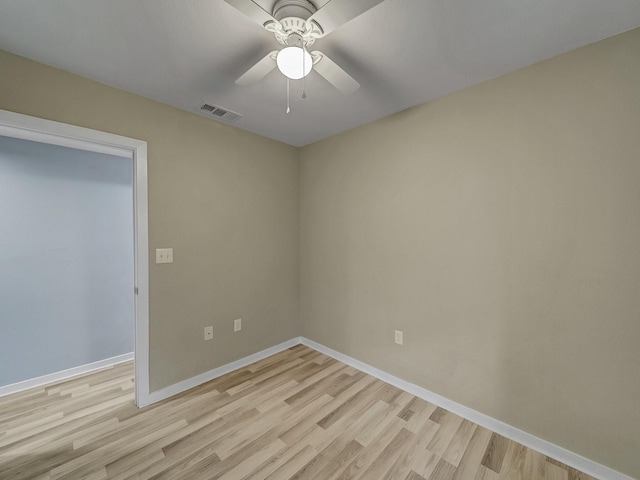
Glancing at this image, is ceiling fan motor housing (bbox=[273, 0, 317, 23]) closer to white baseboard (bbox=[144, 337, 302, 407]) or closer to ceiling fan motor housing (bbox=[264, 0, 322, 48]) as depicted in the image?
ceiling fan motor housing (bbox=[264, 0, 322, 48])

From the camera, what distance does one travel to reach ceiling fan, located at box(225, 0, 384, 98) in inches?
37.7

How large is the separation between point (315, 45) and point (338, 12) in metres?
0.47

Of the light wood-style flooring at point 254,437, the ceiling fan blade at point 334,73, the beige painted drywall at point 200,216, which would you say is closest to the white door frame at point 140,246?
the beige painted drywall at point 200,216

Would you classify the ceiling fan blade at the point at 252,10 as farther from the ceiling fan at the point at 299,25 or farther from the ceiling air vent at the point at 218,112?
the ceiling air vent at the point at 218,112

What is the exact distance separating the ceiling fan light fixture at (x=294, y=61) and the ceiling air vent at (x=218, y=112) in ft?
3.78

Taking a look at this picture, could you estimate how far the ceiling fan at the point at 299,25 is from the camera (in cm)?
96

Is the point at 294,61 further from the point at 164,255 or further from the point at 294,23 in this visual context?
the point at 164,255

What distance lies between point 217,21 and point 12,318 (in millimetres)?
2881


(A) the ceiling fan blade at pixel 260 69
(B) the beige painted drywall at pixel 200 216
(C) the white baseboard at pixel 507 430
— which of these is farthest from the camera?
(B) the beige painted drywall at pixel 200 216

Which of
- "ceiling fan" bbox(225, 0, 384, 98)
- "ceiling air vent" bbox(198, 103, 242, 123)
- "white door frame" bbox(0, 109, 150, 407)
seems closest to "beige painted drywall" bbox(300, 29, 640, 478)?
"ceiling fan" bbox(225, 0, 384, 98)

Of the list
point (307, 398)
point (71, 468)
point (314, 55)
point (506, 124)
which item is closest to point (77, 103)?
point (314, 55)

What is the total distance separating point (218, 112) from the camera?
2.14m

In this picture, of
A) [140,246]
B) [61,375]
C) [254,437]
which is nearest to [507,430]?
[254,437]

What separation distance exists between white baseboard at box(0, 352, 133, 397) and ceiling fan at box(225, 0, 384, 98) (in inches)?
120
